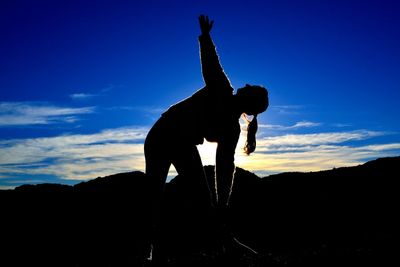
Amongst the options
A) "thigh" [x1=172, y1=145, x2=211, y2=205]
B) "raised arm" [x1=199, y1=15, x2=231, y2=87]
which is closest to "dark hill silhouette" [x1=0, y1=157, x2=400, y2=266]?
"thigh" [x1=172, y1=145, x2=211, y2=205]

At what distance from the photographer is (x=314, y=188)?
14.2 meters

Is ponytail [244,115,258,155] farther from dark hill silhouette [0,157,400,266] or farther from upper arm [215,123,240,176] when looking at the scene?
dark hill silhouette [0,157,400,266]

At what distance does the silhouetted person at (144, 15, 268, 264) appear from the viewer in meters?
4.29

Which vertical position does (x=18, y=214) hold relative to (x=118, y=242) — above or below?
above

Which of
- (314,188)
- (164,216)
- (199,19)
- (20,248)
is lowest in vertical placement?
(20,248)

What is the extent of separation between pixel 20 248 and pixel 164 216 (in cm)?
515

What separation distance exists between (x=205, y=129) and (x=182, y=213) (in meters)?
10.9

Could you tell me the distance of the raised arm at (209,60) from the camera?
13.6ft

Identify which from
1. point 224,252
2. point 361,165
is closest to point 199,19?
point 224,252

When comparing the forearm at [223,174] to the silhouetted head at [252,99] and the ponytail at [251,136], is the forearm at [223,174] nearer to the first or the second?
the ponytail at [251,136]

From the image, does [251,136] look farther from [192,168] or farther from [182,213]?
[182,213]

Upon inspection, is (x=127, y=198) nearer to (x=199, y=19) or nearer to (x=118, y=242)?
(x=118, y=242)

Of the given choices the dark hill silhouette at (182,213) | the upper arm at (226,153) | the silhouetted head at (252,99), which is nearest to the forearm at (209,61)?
the silhouetted head at (252,99)

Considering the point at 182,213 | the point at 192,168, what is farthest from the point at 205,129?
the point at 182,213
